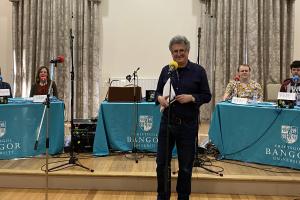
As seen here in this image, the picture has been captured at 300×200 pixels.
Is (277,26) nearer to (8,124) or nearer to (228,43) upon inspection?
(228,43)

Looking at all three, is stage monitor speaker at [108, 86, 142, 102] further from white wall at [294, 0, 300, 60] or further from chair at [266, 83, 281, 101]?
white wall at [294, 0, 300, 60]

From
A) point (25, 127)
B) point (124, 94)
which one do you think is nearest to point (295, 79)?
point (124, 94)

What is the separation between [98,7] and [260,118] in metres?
4.04

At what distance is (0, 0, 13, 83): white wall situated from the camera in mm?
7318

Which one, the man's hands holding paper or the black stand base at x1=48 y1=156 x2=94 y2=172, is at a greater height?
the man's hands holding paper

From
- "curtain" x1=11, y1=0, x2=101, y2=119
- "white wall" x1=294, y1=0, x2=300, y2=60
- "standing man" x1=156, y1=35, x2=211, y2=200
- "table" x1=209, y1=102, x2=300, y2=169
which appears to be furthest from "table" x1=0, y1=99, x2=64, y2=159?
"white wall" x1=294, y1=0, x2=300, y2=60

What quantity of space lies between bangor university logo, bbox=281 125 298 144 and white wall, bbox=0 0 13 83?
5308mm

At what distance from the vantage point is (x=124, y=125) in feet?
15.1

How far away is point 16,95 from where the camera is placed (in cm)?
717

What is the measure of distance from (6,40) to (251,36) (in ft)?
15.2

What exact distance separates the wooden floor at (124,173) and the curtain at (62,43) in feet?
9.29

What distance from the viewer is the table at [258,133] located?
158 inches

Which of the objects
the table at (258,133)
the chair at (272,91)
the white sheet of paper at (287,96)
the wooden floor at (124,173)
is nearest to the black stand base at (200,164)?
the wooden floor at (124,173)

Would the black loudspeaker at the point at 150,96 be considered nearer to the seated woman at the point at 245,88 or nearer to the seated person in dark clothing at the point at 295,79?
the seated woman at the point at 245,88
